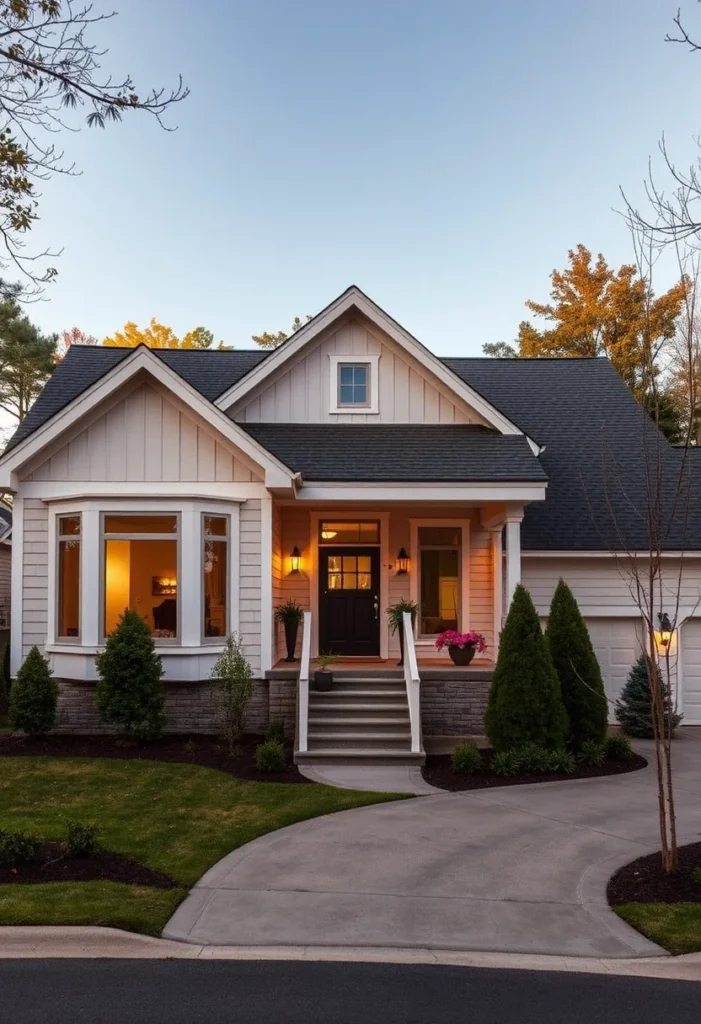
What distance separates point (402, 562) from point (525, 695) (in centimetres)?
417

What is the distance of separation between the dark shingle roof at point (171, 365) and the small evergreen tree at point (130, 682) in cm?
541

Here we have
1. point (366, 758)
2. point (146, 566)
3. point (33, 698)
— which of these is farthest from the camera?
point (146, 566)

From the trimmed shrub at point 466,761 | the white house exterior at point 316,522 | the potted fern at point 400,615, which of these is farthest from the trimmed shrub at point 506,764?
the potted fern at point 400,615

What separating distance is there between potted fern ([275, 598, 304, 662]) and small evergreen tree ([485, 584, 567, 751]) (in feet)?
12.2

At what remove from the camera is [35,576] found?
11594 millimetres

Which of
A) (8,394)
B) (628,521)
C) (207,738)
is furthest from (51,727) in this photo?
(8,394)

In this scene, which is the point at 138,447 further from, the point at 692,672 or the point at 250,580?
the point at 692,672

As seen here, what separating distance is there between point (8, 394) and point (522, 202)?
22012 mm

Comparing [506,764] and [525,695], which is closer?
[506,764]

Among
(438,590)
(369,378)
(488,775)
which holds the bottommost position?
(488,775)

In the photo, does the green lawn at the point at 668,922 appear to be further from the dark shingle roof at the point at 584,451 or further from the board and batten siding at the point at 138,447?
the board and batten siding at the point at 138,447

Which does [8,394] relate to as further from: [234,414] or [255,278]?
[234,414]

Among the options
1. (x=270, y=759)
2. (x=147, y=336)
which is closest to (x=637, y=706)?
(x=270, y=759)

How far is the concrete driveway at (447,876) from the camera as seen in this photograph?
5094 mm
